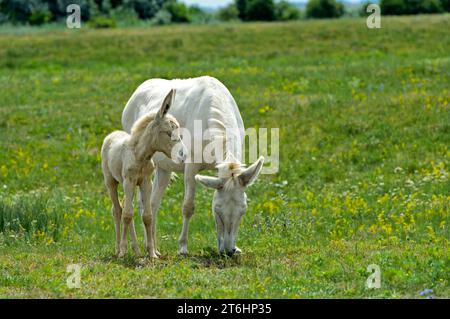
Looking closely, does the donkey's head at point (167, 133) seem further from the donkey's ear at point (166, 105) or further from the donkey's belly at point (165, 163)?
the donkey's belly at point (165, 163)

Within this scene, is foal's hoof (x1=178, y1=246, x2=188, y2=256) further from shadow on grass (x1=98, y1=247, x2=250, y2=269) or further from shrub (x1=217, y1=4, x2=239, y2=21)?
shrub (x1=217, y1=4, x2=239, y2=21)

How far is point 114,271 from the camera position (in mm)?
10281

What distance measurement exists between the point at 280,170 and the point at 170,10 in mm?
45569

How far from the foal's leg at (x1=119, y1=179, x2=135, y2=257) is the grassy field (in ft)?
0.73

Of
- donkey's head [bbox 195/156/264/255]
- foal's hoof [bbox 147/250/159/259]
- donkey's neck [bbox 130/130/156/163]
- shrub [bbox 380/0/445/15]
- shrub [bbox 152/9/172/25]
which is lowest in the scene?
foal's hoof [bbox 147/250/159/259]

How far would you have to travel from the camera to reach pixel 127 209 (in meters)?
11.2

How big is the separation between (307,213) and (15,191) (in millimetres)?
6660

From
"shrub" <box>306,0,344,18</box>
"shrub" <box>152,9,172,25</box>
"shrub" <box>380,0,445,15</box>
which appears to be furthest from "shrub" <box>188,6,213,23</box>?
"shrub" <box>380,0,445,15</box>

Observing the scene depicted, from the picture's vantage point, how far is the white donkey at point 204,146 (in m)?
10.6

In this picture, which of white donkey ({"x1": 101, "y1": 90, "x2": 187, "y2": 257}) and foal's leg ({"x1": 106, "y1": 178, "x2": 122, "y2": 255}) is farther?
foal's leg ({"x1": 106, "y1": 178, "x2": 122, "y2": 255})

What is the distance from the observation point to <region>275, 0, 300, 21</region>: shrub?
6225cm

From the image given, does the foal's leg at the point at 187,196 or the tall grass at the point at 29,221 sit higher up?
the foal's leg at the point at 187,196

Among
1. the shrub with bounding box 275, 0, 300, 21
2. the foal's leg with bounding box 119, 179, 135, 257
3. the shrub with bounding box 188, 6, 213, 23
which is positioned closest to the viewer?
the foal's leg with bounding box 119, 179, 135, 257

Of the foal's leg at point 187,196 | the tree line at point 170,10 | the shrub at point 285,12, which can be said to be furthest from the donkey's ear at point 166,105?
the shrub at point 285,12
